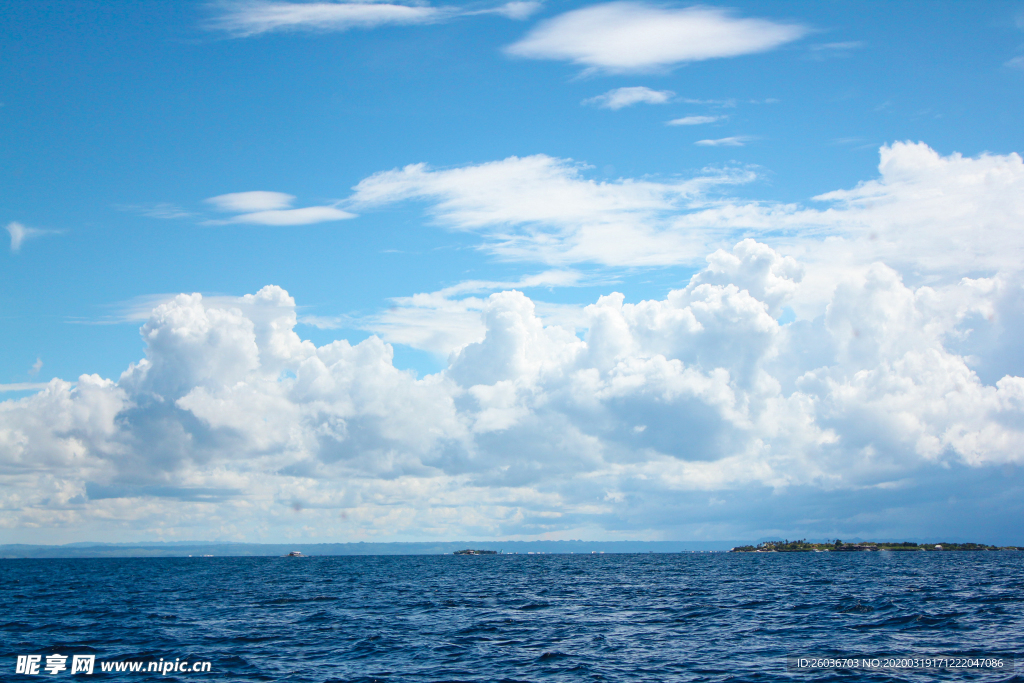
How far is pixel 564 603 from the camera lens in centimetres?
7256

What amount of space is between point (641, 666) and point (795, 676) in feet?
26.3

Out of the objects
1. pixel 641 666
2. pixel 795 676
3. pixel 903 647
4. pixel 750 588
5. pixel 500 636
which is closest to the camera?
pixel 795 676

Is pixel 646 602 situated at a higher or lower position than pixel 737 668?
lower

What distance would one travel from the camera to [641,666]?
38.2m

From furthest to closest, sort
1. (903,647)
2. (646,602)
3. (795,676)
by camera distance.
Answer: (646,602), (903,647), (795,676)

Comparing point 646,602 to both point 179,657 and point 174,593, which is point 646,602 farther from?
point 174,593

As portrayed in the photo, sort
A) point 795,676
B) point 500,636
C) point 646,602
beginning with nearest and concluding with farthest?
point 795,676
point 500,636
point 646,602

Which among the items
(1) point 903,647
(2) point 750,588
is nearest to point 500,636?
(1) point 903,647

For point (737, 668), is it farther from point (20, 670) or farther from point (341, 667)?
point (20, 670)

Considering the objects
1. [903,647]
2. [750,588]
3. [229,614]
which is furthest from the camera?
[750,588]

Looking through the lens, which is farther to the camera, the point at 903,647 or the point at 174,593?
the point at 174,593

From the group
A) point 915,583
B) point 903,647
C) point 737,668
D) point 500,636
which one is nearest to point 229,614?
point 500,636

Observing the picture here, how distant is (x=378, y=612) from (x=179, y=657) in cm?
2622

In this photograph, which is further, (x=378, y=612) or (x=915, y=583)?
(x=915, y=583)
